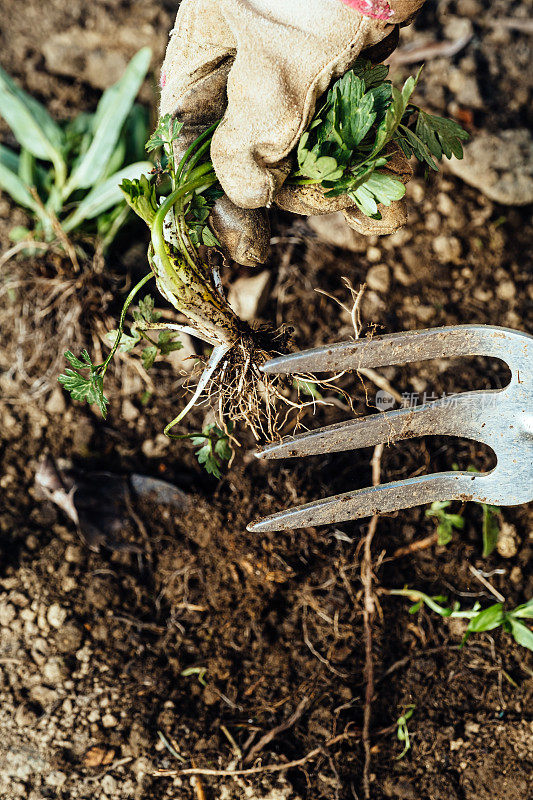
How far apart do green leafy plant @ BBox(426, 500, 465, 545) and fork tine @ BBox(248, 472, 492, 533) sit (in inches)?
11.3

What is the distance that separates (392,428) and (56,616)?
1115 millimetres

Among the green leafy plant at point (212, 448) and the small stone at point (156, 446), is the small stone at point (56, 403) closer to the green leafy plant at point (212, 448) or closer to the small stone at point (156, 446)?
the small stone at point (156, 446)

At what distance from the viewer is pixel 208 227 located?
1435mm

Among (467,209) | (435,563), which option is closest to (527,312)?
(467,209)

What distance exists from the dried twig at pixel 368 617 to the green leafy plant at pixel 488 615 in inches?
3.2

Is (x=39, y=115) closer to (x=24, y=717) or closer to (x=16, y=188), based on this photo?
(x=16, y=188)

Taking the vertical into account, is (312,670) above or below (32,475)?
below

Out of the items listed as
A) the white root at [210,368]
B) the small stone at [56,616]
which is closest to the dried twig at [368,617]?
the white root at [210,368]

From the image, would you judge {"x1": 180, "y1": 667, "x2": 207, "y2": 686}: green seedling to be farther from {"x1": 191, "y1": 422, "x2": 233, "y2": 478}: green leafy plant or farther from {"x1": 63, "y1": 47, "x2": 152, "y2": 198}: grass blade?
{"x1": 63, "y1": 47, "x2": 152, "y2": 198}: grass blade

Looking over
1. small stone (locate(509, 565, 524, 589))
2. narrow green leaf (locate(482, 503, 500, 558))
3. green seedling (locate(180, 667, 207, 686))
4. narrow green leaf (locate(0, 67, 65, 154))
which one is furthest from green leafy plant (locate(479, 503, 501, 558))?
narrow green leaf (locate(0, 67, 65, 154))

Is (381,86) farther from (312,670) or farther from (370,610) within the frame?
(312,670)

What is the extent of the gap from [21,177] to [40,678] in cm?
159

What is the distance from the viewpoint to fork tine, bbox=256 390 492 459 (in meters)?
1.39

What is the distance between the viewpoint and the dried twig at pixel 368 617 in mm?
1619
